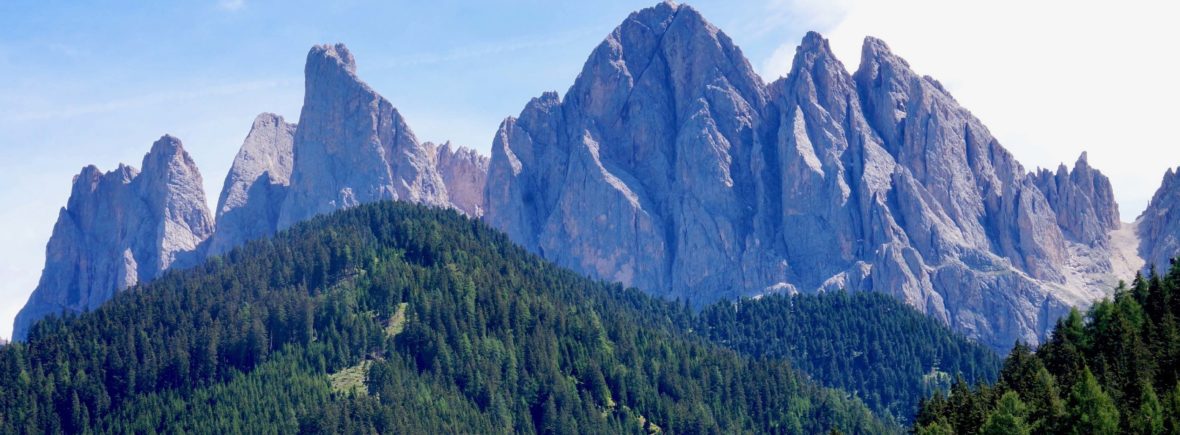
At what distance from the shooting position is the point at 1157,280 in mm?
145875

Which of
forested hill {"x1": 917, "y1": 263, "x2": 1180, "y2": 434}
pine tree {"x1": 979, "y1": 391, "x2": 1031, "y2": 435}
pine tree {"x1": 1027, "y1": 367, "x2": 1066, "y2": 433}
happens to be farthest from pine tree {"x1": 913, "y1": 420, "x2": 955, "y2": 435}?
pine tree {"x1": 1027, "y1": 367, "x2": 1066, "y2": 433}

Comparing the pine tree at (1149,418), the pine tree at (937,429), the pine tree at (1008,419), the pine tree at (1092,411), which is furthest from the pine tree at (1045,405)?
the pine tree at (937,429)

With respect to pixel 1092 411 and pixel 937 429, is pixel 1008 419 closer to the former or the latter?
pixel 1092 411

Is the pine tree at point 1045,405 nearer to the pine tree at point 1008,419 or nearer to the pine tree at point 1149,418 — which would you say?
the pine tree at point 1008,419

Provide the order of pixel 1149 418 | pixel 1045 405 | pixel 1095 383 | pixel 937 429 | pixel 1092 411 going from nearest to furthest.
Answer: pixel 1149 418 → pixel 1092 411 → pixel 1095 383 → pixel 1045 405 → pixel 937 429

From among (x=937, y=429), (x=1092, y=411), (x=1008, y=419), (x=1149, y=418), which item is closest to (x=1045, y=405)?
(x=1008, y=419)

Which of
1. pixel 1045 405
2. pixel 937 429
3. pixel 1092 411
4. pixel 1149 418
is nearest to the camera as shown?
pixel 1149 418

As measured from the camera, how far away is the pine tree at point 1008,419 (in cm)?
11038

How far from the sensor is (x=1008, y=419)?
111000 millimetres

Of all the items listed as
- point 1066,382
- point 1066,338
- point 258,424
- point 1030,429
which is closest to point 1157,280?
point 1066,338

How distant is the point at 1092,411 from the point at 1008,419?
5.46m

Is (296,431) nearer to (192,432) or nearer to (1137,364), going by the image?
(192,432)

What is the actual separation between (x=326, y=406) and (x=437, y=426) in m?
13.3

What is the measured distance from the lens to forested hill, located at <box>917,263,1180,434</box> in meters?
108
